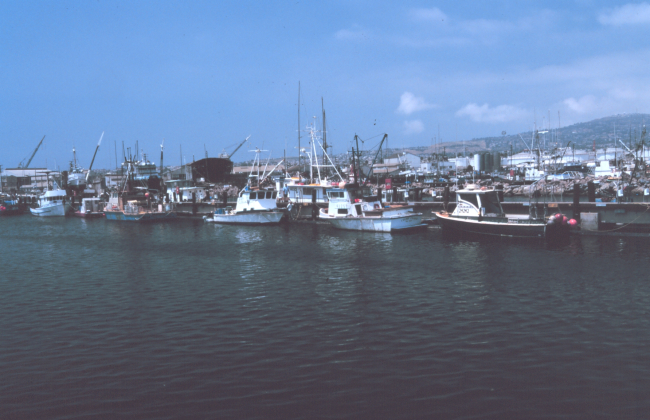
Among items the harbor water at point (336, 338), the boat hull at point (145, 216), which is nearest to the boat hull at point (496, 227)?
the harbor water at point (336, 338)

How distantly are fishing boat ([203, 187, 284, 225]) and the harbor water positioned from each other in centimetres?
2394

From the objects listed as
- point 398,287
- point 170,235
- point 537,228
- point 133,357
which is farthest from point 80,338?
point 170,235

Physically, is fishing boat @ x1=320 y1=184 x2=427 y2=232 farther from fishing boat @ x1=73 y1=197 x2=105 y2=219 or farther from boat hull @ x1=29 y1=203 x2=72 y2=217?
boat hull @ x1=29 y1=203 x2=72 y2=217

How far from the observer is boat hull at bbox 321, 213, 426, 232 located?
4581cm

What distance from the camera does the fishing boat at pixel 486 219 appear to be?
125 ft

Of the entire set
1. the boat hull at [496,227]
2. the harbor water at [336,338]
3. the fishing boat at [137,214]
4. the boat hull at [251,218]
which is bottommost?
the harbor water at [336,338]

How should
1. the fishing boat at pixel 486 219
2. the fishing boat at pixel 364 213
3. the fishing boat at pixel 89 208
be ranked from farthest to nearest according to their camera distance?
the fishing boat at pixel 89 208
the fishing boat at pixel 364 213
the fishing boat at pixel 486 219

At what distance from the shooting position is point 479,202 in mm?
41875

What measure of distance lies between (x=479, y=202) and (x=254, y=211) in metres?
26.8

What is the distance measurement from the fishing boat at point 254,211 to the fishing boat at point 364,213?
6727 mm

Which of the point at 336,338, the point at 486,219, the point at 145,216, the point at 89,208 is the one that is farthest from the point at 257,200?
the point at 336,338

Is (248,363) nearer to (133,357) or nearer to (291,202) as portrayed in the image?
(133,357)

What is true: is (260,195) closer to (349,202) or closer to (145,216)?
(349,202)

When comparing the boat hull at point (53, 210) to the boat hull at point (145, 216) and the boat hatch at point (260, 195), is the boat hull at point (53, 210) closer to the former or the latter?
the boat hull at point (145, 216)
